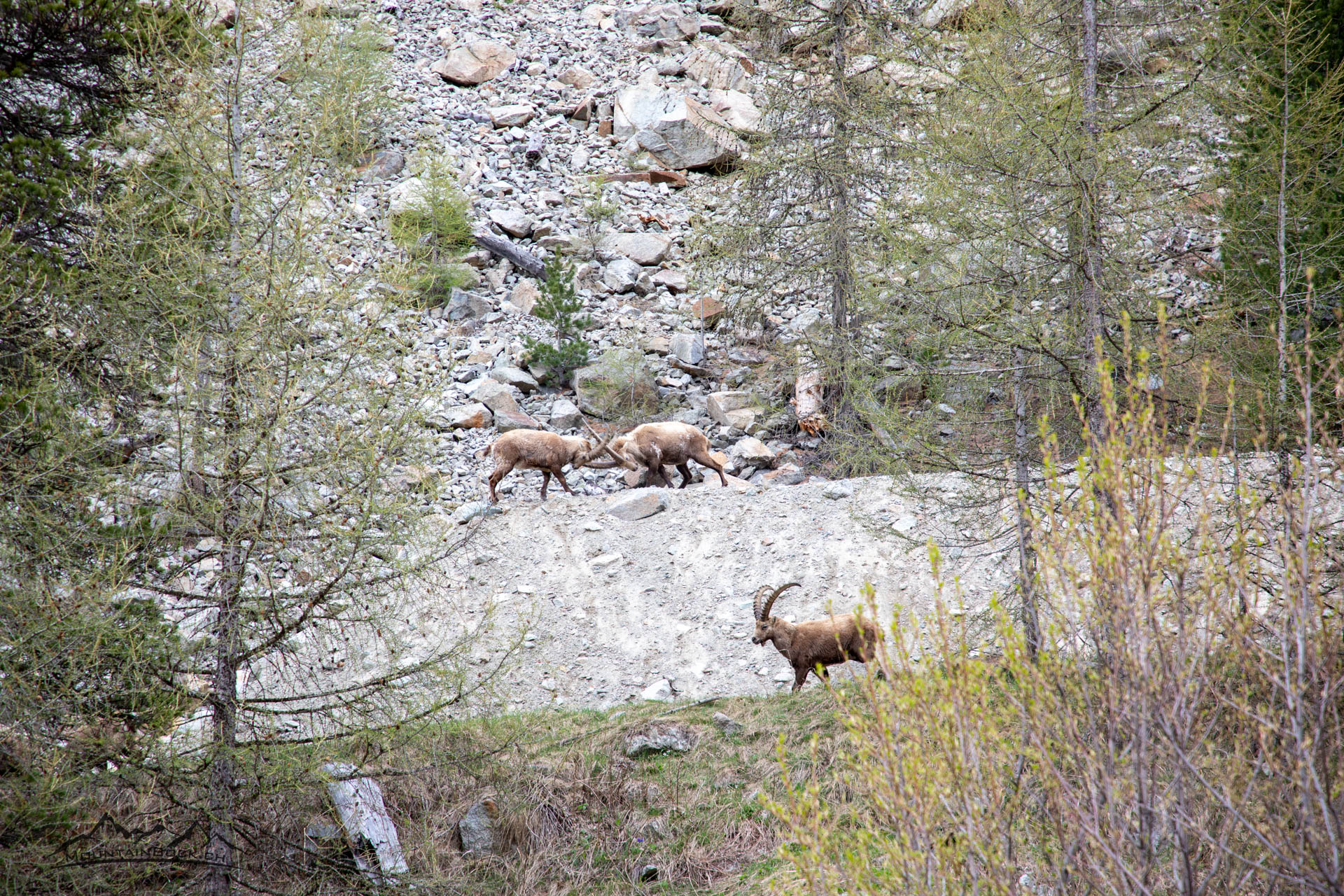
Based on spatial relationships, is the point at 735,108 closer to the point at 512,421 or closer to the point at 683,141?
the point at 683,141

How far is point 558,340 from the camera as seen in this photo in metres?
22.7

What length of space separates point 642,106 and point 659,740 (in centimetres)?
2720

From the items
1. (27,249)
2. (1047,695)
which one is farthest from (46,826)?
(1047,695)

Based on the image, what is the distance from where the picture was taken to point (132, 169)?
5.71m

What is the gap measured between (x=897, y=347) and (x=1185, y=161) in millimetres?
2936

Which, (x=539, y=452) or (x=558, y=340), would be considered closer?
(x=539, y=452)

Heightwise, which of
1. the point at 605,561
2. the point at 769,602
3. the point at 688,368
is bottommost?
the point at 769,602

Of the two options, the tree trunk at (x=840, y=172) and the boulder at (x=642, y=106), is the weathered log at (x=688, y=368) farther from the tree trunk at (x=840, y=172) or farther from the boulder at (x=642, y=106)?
the boulder at (x=642, y=106)

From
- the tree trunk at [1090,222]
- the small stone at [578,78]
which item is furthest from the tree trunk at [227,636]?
the small stone at [578,78]

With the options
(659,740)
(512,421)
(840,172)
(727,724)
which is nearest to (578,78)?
(512,421)

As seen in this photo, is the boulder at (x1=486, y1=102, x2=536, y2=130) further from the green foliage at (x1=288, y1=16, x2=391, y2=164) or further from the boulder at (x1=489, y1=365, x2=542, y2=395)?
the green foliage at (x1=288, y1=16, x2=391, y2=164)

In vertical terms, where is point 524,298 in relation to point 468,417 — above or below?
above

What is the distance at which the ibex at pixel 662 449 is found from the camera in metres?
15.8

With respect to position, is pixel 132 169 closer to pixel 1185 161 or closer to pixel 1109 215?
pixel 1109 215
